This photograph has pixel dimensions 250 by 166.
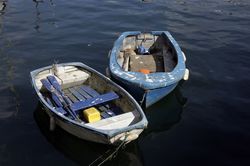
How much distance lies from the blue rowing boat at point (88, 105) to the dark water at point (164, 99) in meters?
0.78

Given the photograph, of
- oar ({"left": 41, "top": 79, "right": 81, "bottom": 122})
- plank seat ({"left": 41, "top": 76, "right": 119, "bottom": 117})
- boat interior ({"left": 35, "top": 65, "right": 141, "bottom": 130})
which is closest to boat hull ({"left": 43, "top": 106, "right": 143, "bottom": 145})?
boat interior ({"left": 35, "top": 65, "right": 141, "bottom": 130})

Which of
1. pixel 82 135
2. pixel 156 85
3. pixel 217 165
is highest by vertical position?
pixel 156 85

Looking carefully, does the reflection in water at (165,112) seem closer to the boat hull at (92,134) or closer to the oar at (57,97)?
the boat hull at (92,134)

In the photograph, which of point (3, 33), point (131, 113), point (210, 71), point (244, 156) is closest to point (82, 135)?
point (131, 113)

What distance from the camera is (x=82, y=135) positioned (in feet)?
33.7

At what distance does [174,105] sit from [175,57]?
2.22 m

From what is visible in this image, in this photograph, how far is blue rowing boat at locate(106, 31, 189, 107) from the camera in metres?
11.7

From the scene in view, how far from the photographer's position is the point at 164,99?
42.6 feet

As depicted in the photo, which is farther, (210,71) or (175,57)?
(210,71)

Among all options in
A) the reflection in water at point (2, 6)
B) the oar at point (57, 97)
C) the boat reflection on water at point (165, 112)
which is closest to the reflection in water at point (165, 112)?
the boat reflection on water at point (165, 112)

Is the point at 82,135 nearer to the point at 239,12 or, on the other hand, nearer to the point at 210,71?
the point at 210,71

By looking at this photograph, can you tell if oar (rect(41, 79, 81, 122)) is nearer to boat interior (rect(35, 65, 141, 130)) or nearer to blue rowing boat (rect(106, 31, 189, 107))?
boat interior (rect(35, 65, 141, 130))

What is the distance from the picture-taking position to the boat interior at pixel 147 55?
14.0 metres

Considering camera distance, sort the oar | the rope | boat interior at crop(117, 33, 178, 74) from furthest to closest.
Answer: boat interior at crop(117, 33, 178, 74), the oar, the rope
